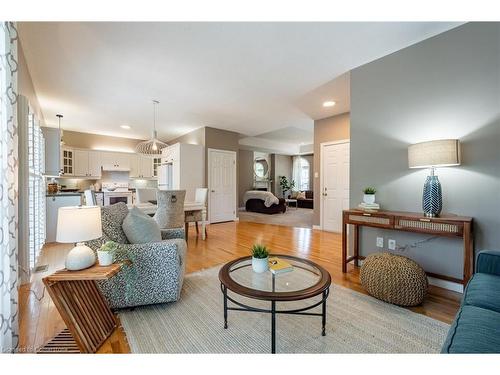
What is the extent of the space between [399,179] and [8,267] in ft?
11.3

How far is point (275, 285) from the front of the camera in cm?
154

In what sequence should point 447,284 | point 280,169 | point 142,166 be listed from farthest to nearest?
point 280,169, point 142,166, point 447,284

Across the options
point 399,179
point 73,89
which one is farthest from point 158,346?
point 73,89

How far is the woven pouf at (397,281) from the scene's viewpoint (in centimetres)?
188

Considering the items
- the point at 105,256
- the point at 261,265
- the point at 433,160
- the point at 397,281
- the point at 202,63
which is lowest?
the point at 397,281

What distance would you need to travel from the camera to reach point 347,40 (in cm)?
234

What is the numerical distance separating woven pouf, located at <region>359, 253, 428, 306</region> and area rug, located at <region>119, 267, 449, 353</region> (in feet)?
0.28

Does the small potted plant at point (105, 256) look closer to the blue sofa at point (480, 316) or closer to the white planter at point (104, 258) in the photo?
the white planter at point (104, 258)

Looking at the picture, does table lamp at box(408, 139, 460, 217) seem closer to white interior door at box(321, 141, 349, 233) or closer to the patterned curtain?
white interior door at box(321, 141, 349, 233)

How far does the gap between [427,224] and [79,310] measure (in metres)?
2.91

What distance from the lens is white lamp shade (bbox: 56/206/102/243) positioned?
140 centimetres

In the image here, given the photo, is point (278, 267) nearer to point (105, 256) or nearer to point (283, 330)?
point (283, 330)

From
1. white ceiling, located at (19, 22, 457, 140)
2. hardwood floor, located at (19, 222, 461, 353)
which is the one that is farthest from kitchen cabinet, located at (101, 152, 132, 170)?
hardwood floor, located at (19, 222, 461, 353)

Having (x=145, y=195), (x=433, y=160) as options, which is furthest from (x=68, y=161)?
(x=433, y=160)
